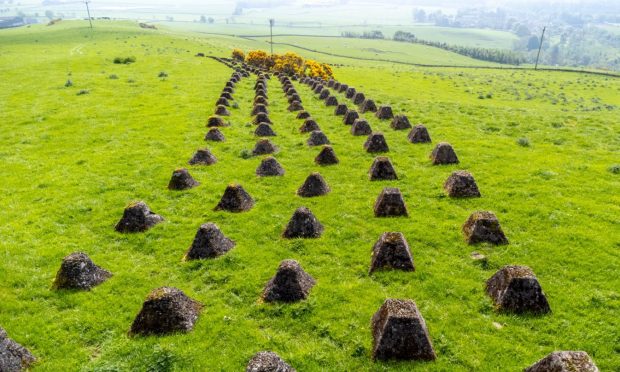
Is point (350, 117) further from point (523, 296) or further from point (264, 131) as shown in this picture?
point (523, 296)

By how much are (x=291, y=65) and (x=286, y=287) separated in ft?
204

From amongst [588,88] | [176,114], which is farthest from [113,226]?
[588,88]

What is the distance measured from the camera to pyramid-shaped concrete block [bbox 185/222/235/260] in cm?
1470

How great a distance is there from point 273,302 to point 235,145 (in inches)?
686

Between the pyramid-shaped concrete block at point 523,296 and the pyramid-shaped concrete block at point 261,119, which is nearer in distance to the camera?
the pyramid-shaped concrete block at point 523,296

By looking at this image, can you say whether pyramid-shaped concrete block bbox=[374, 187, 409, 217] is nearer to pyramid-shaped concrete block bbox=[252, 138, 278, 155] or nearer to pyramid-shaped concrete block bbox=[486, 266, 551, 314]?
pyramid-shaped concrete block bbox=[486, 266, 551, 314]

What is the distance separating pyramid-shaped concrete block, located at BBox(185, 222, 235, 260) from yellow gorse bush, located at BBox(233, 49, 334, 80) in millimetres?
52896

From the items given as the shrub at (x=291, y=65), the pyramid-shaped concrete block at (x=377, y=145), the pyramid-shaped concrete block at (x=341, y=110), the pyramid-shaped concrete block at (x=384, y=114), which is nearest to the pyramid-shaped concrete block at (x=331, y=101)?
the pyramid-shaped concrete block at (x=341, y=110)

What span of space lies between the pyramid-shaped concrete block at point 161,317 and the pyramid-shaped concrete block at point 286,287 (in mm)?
2376

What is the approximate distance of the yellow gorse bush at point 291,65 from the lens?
66812 millimetres

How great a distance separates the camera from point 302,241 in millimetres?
15773

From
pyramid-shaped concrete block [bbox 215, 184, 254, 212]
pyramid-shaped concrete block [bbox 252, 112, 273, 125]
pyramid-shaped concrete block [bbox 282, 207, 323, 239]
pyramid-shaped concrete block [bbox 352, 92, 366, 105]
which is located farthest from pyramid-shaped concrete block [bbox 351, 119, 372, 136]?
pyramid-shaped concrete block [bbox 282, 207, 323, 239]

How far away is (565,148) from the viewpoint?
26891mm

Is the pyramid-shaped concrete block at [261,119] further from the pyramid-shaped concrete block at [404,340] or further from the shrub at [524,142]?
the pyramid-shaped concrete block at [404,340]
